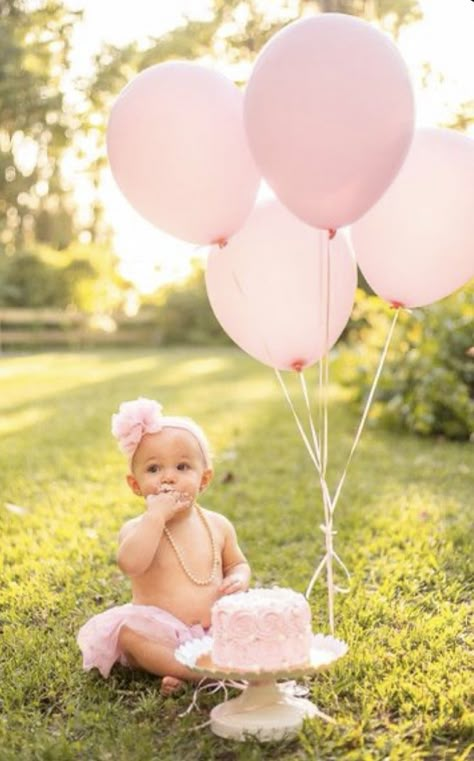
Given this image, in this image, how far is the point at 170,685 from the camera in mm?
2928

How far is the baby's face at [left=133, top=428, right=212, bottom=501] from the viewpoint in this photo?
3143 millimetres

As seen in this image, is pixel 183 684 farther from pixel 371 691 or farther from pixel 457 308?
pixel 457 308

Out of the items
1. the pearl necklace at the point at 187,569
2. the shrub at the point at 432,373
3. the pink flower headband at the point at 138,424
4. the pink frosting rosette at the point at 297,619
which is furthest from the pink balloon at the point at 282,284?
the shrub at the point at 432,373

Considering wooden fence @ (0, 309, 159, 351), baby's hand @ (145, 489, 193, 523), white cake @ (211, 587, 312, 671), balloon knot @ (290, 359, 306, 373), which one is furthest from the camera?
wooden fence @ (0, 309, 159, 351)

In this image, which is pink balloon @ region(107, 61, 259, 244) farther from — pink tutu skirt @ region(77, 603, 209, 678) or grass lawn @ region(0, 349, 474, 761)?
grass lawn @ region(0, 349, 474, 761)

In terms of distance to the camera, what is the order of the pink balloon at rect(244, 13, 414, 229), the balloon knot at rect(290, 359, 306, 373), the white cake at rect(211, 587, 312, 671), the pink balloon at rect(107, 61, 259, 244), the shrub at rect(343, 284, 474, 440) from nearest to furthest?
the pink balloon at rect(244, 13, 414, 229)
the white cake at rect(211, 587, 312, 671)
the pink balloon at rect(107, 61, 259, 244)
the balloon knot at rect(290, 359, 306, 373)
the shrub at rect(343, 284, 474, 440)

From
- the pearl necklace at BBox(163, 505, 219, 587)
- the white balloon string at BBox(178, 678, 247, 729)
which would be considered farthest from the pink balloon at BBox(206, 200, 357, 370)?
the white balloon string at BBox(178, 678, 247, 729)

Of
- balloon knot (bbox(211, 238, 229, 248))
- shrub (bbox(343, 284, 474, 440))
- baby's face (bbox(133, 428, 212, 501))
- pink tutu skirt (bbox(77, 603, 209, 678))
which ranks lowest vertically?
shrub (bbox(343, 284, 474, 440))

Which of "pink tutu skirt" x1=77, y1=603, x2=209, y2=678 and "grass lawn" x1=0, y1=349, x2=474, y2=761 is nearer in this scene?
"grass lawn" x1=0, y1=349, x2=474, y2=761

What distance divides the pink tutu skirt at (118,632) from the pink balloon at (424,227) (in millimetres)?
1117

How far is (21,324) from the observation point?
21.6 m

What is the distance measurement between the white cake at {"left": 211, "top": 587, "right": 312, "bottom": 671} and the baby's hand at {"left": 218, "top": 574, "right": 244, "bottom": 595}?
391 millimetres

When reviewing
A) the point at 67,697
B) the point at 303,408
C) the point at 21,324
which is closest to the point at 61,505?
the point at 67,697

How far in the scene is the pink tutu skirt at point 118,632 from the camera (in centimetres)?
302
